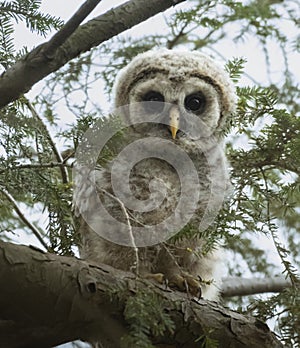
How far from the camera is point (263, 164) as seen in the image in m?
2.29

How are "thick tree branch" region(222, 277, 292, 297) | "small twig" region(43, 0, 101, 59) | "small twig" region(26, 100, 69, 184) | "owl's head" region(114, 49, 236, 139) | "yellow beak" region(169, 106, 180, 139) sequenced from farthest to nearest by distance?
"thick tree branch" region(222, 277, 292, 297)
"owl's head" region(114, 49, 236, 139)
"yellow beak" region(169, 106, 180, 139)
"small twig" region(26, 100, 69, 184)
"small twig" region(43, 0, 101, 59)

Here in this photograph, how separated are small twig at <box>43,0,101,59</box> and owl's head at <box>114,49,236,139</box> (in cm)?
116

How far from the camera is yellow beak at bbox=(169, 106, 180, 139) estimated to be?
8.77ft

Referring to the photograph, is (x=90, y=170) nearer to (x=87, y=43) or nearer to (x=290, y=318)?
(x=87, y=43)

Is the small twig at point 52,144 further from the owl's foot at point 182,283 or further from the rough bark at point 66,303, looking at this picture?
the owl's foot at point 182,283

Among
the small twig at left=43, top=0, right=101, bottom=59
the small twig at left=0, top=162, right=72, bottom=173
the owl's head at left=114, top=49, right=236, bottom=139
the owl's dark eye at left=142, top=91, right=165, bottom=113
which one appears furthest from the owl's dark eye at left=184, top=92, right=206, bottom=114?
the small twig at left=43, top=0, right=101, bottom=59

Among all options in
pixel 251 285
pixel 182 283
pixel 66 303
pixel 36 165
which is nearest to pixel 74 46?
pixel 36 165

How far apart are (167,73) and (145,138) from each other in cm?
42

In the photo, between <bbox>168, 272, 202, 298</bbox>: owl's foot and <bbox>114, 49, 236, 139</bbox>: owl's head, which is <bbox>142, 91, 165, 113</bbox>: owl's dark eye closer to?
<bbox>114, 49, 236, 139</bbox>: owl's head

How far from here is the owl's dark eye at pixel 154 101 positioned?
283cm

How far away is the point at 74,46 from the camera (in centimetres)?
168

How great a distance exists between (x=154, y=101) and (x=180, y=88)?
0.41 ft

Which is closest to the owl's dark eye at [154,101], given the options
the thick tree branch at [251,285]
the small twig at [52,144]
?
the small twig at [52,144]

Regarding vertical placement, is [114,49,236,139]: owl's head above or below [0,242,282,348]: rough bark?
above
